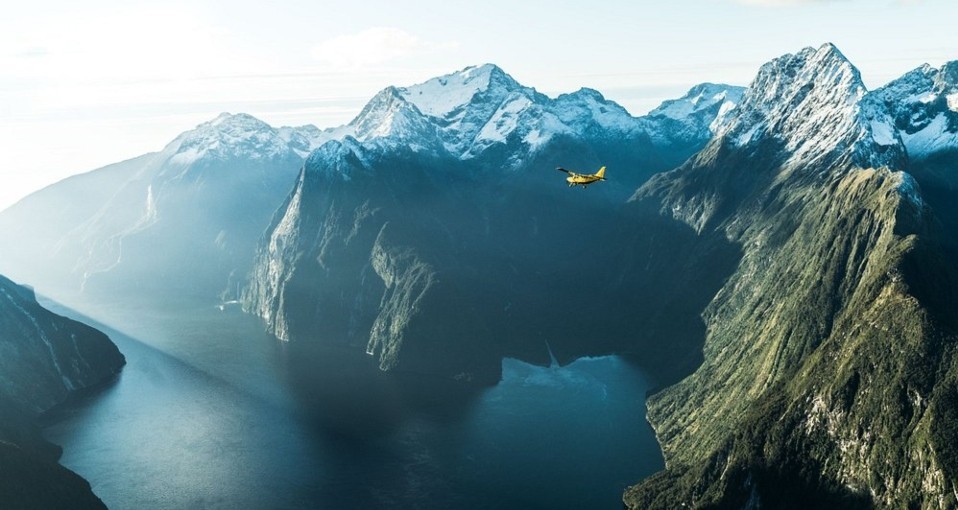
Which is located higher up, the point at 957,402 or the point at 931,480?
the point at 957,402

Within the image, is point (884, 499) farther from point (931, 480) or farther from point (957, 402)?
point (957, 402)

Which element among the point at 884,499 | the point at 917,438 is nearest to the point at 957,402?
the point at 917,438

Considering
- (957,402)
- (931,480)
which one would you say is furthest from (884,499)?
(957,402)

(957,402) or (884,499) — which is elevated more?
(957,402)

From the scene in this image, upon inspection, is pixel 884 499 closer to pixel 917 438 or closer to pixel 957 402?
pixel 917 438
